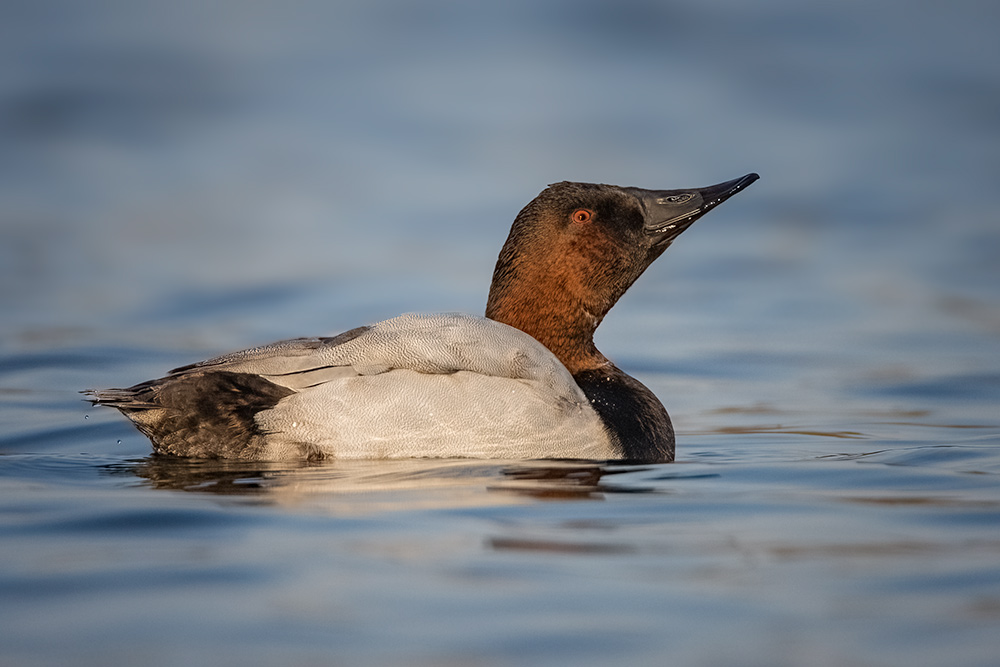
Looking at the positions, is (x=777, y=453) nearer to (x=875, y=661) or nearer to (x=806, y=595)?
(x=806, y=595)

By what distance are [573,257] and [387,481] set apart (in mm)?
1694

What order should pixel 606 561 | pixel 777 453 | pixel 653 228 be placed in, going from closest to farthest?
1. pixel 606 561
2. pixel 777 453
3. pixel 653 228

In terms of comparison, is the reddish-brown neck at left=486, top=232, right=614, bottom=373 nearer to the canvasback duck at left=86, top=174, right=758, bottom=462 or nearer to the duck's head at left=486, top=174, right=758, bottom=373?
the duck's head at left=486, top=174, right=758, bottom=373

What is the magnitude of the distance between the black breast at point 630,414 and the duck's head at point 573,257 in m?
0.15

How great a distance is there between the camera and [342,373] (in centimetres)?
469

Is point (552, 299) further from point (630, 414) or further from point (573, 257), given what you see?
point (630, 414)

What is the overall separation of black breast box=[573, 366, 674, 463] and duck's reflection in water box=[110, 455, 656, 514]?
0.70 ft

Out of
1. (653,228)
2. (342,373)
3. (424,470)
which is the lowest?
(424,470)

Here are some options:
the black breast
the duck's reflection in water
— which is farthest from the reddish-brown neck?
the duck's reflection in water

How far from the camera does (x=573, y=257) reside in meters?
5.50

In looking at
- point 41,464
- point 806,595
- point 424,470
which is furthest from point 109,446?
point 806,595

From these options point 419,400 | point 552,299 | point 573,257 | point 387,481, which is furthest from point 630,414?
point 387,481

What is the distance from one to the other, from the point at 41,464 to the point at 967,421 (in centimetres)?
439

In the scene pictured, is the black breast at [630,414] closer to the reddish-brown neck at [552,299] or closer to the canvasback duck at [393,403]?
the canvasback duck at [393,403]
